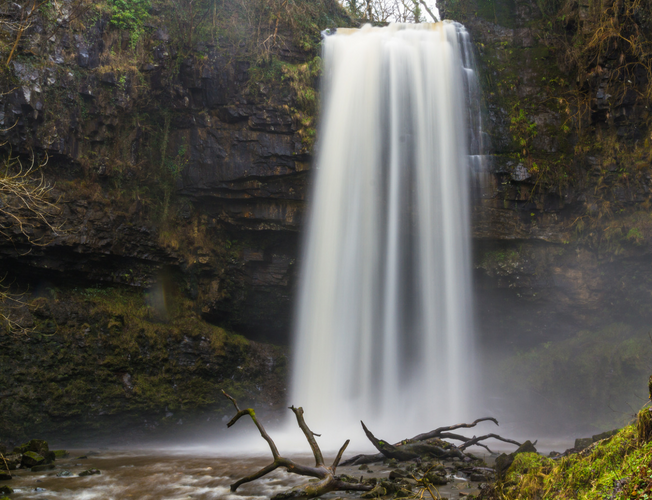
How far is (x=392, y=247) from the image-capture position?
11.4 m

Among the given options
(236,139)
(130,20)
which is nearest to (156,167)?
(236,139)

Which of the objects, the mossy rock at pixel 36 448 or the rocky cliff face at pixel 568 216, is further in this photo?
the rocky cliff face at pixel 568 216

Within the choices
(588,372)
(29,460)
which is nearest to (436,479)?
(29,460)

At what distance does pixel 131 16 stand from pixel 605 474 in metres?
13.1

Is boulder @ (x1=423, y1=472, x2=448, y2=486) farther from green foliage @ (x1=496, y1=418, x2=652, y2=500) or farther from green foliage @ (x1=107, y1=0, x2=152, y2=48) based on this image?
green foliage @ (x1=107, y1=0, x2=152, y2=48)

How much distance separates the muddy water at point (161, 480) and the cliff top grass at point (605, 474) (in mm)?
1711

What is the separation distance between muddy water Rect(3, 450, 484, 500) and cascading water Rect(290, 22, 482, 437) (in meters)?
3.85

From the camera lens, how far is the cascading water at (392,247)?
36.5 feet

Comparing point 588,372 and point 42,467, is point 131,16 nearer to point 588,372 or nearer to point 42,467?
point 42,467

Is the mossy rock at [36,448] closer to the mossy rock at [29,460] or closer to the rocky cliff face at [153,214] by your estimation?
the mossy rock at [29,460]

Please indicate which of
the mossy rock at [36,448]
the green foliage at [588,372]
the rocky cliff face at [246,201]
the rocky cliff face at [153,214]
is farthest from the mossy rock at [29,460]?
the green foliage at [588,372]

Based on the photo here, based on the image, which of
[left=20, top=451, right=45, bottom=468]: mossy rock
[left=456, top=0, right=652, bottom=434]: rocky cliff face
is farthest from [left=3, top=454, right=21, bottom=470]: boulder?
[left=456, top=0, right=652, bottom=434]: rocky cliff face

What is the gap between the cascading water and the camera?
36.5 feet

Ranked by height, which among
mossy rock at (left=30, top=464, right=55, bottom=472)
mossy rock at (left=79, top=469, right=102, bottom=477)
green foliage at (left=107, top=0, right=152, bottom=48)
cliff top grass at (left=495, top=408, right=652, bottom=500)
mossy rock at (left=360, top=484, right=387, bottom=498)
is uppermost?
green foliage at (left=107, top=0, right=152, bottom=48)
